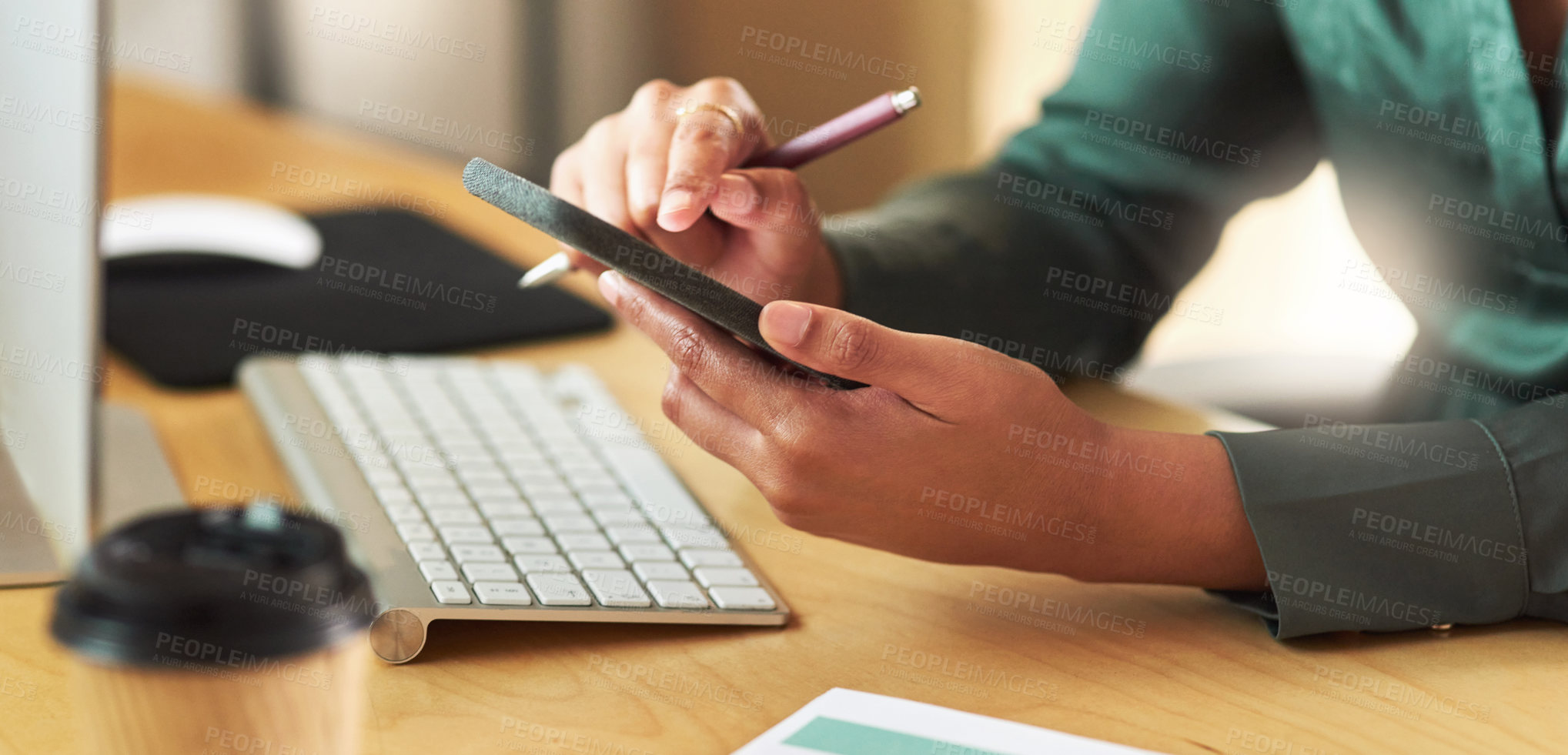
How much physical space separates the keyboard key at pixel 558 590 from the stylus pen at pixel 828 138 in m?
0.19

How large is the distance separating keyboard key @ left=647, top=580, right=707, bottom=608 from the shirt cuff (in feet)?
0.80

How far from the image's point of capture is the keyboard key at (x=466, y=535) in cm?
57

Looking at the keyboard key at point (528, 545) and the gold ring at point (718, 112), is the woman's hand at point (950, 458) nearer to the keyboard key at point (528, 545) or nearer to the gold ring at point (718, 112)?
the keyboard key at point (528, 545)

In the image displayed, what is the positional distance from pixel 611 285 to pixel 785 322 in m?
0.11

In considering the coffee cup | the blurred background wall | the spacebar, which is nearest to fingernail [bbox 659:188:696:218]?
the spacebar

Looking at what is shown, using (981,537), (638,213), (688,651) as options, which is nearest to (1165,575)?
(981,537)

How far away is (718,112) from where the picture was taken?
0.71 m

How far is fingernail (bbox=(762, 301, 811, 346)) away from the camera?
1.56ft

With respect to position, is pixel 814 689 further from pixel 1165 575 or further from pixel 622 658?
pixel 1165 575

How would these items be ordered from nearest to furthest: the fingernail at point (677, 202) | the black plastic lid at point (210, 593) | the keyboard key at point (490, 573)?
the black plastic lid at point (210, 593) < the keyboard key at point (490, 573) < the fingernail at point (677, 202)

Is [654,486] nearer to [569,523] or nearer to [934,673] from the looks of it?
[569,523]

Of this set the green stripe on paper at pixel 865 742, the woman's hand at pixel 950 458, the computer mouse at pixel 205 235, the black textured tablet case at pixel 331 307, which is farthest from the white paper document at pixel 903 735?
the computer mouse at pixel 205 235

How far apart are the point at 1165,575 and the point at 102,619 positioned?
1.47ft

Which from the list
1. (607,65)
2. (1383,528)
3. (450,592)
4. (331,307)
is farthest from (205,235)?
(607,65)
